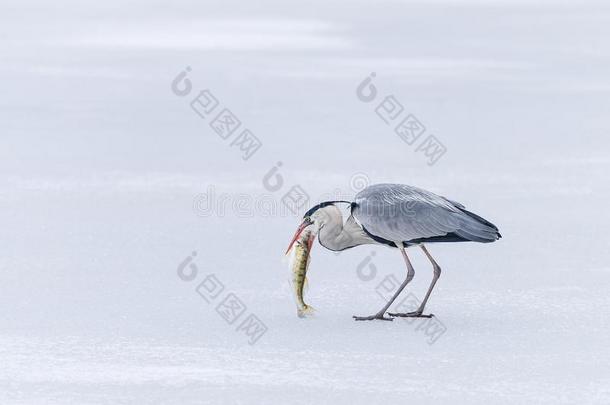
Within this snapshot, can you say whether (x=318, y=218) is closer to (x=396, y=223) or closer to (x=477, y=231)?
(x=396, y=223)

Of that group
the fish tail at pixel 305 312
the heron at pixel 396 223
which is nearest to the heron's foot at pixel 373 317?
the heron at pixel 396 223

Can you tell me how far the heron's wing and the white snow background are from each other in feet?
1.52

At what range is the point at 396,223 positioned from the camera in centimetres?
757

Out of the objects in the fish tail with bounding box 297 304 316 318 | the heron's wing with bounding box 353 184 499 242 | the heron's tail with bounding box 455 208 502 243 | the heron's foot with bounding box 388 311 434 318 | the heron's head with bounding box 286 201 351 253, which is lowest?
the heron's foot with bounding box 388 311 434 318

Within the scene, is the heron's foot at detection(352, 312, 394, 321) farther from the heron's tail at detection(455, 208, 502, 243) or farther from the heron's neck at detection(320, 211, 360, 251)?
the heron's tail at detection(455, 208, 502, 243)

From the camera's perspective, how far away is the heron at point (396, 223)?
7.57 metres

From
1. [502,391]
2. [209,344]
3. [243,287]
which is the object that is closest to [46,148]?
[243,287]

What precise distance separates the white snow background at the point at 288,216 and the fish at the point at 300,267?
7 centimetres

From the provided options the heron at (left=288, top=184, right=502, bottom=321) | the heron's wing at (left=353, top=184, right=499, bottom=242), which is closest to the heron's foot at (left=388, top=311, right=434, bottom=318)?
the heron at (left=288, top=184, right=502, bottom=321)

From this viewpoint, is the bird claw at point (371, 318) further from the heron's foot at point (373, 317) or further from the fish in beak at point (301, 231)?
the fish in beak at point (301, 231)

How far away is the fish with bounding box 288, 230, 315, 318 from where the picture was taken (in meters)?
7.43

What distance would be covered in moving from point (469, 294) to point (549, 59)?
1208cm

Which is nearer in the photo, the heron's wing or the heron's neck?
the heron's wing

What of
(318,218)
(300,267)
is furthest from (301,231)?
(300,267)
